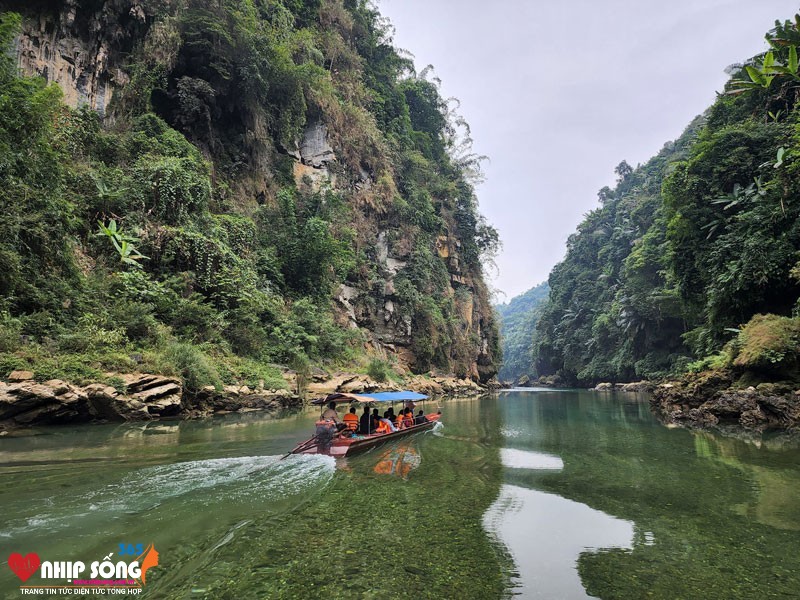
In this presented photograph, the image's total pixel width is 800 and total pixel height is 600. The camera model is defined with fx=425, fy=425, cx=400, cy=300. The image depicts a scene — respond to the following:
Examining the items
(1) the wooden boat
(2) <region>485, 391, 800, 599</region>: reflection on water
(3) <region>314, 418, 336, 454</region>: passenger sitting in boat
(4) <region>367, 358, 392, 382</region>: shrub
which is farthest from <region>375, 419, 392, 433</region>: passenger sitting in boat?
(4) <region>367, 358, 392, 382</region>: shrub

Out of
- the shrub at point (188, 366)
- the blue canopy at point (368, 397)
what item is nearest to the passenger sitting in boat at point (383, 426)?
the blue canopy at point (368, 397)

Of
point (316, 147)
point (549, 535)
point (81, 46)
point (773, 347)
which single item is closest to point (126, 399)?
point (549, 535)

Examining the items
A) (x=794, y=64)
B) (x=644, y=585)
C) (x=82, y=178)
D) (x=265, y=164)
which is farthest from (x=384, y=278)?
(x=644, y=585)

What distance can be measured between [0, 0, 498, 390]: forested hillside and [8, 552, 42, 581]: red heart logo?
325 inches

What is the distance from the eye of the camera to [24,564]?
362cm

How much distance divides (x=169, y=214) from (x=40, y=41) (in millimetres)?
8646

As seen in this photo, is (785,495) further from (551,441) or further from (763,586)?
(551,441)

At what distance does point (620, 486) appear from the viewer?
693 cm

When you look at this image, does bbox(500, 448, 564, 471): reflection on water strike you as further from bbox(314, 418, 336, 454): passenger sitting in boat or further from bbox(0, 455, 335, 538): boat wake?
bbox(0, 455, 335, 538): boat wake

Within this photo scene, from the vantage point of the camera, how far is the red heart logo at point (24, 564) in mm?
3473

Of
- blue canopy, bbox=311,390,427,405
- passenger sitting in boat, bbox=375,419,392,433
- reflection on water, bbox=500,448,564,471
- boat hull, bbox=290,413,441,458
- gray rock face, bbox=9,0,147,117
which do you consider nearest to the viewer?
reflection on water, bbox=500,448,564,471

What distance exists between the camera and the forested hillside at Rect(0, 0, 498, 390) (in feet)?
40.5
